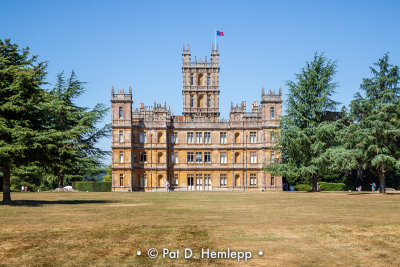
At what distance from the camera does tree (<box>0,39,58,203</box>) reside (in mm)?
24578

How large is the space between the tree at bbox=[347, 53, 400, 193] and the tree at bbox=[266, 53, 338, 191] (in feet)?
19.1

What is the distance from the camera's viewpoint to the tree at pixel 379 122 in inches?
1534

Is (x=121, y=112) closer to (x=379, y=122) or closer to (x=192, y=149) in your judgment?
(x=192, y=149)

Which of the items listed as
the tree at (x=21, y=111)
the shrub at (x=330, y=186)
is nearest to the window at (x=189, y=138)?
the shrub at (x=330, y=186)

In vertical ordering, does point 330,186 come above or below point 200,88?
below

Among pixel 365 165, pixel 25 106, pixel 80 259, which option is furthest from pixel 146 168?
pixel 80 259

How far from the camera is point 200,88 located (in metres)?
76.1

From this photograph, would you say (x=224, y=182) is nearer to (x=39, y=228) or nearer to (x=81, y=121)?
(x=81, y=121)

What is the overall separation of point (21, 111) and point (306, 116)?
31508mm

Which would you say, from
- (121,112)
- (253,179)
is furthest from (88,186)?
(253,179)

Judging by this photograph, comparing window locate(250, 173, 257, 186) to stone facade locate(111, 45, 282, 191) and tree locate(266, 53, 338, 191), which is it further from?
tree locate(266, 53, 338, 191)

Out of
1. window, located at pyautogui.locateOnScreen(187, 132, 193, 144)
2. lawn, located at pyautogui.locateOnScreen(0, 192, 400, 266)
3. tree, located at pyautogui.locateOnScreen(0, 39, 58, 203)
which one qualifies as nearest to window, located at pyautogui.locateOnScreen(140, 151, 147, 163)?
window, located at pyautogui.locateOnScreen(187, 132, 193, 144)

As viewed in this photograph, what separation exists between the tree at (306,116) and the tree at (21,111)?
92.1 feet

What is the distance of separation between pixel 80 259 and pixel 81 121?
40495 mm
